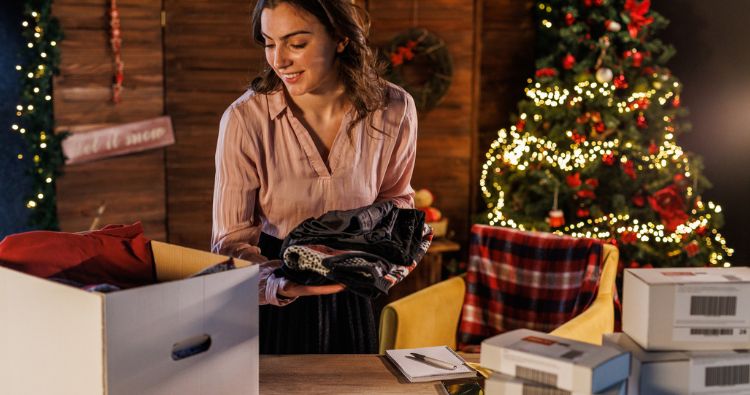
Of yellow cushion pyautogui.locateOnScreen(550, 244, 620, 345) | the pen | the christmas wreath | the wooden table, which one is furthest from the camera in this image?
the christmas wreath

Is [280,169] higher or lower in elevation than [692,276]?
higher

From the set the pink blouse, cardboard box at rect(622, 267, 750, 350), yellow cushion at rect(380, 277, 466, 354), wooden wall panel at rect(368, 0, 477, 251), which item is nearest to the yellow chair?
yellow cushion at rect(380, 277, 466, 354)

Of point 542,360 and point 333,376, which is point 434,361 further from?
point 542,360

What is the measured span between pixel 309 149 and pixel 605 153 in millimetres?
2601

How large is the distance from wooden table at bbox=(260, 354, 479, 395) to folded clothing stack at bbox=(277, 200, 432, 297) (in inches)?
6.9

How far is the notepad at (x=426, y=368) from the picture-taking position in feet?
5.04

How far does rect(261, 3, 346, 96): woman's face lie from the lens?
176 centimetres

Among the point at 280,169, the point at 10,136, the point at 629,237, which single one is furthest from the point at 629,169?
the point at 10,136

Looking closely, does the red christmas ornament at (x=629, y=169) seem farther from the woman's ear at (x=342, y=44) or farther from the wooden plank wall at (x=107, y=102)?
the woman's ear at (x=342, y=44)

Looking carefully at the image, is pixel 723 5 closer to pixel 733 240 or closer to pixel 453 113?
pixel 733 240

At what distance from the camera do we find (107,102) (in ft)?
13.5

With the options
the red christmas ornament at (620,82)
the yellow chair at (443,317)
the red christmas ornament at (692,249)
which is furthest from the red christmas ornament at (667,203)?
the yellow chair at (443,317)

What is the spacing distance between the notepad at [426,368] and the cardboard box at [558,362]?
Answer: 353 mm

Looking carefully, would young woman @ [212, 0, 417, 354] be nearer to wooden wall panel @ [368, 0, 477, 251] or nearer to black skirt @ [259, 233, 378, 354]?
black skirt @ [259, 233, 378, 354]
